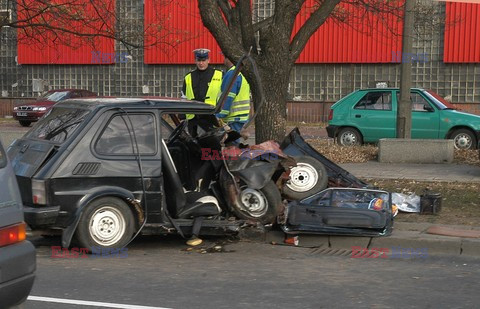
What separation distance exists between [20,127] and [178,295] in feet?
77.7

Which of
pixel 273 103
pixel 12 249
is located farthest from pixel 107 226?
pixel 273 103

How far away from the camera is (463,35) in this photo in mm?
26969

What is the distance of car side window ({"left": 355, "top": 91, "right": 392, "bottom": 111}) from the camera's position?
17638 mm

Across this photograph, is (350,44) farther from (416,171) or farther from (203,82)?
(203,82)

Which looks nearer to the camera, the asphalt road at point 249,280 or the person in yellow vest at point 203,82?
the asphalt road at point 249,280

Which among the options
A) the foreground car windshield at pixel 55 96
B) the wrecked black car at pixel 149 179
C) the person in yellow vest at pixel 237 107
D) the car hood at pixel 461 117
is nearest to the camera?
the wrecked black car at pixel 149 179

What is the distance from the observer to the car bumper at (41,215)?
7.08 m

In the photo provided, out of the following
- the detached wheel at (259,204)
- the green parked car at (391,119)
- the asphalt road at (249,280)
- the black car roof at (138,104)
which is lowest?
the asphalt road at (249,280)

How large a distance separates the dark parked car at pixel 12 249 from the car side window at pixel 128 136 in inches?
115

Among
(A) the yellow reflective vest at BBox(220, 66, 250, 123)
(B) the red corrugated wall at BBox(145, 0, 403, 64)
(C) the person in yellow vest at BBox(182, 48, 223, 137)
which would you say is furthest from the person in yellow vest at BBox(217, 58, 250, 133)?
(B) the red corrugated wall at BBox(145, 0, 403, 64)

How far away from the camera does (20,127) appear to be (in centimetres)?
2819

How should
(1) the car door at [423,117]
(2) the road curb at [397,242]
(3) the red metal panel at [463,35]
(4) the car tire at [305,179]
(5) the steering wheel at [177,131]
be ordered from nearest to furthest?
(2) the road curb at [397,242] < (5) the steering wheel at [177,131] < (4) the car tire at [305,179] < (1) the car door at [423,117] < (3) the red metal panel at [463,35]

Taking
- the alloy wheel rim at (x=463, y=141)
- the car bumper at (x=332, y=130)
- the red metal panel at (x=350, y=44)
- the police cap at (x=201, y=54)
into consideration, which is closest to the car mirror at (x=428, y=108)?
the alloy wheel rim at (x=463, y=141)

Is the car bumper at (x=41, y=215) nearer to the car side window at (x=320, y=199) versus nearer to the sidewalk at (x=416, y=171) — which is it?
the car side window at (x=320, y=199)
